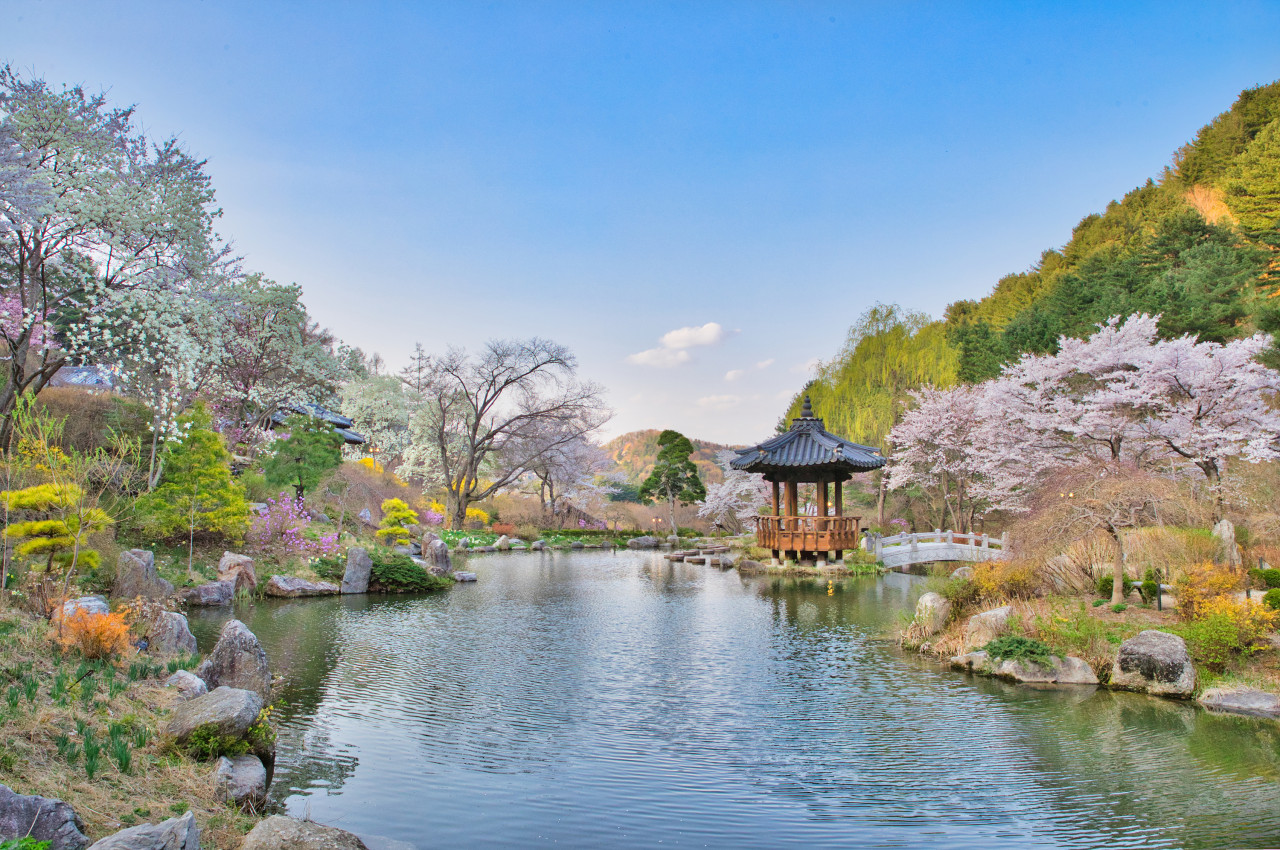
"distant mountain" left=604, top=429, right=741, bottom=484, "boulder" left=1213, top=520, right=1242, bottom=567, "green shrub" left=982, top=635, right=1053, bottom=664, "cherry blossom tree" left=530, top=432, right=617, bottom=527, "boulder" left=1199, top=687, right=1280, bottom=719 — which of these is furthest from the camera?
"distant mountain" left=604, top=429, right=741, bottom=484

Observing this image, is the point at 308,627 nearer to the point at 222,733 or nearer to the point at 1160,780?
the point at 222,733

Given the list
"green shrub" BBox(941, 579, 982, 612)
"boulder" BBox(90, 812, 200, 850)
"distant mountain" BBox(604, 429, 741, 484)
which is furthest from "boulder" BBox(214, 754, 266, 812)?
"distant mountain" BBox(604, 429, 741, 484)

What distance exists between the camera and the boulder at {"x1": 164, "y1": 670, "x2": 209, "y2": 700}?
5.97 meters

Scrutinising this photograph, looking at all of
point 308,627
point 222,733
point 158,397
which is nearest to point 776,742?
point 222,733

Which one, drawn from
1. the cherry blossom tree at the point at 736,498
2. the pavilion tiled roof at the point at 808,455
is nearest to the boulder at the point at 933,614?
the pavilion tiled roof at the point at 808,455

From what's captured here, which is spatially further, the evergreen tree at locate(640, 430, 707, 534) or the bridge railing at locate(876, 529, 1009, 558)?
the evergreen tree at locate(640, 430, 707, 534)

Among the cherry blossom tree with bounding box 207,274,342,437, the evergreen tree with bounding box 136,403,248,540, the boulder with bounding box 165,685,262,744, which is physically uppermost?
the cherry blossom tree with bounding box 207,274,342,437

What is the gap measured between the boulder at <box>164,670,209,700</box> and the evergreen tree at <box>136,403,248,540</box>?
8.00m

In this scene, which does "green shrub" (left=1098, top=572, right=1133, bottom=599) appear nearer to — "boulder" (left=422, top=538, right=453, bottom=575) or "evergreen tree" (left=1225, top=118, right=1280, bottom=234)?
"boulder" (left=422, top=538, right=453, bottom=575)

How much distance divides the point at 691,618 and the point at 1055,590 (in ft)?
19.3

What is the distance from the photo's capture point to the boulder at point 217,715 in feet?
15.6

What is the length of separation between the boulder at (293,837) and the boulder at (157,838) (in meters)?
0.30

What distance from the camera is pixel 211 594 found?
12328 millimetres

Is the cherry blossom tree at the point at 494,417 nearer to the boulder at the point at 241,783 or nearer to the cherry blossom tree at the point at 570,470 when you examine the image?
the cherry blossom tree at the point at 570,470
